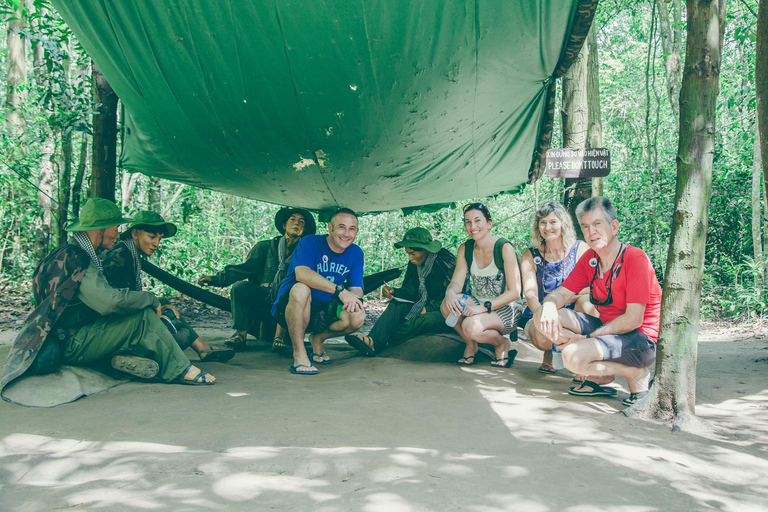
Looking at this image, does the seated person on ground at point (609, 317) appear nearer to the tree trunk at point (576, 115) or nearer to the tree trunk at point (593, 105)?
the tree trunk at point (576, 115)

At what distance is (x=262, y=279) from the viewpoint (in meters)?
4.17

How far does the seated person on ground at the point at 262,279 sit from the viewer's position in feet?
12.9

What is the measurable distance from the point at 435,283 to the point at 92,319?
7.07 ft

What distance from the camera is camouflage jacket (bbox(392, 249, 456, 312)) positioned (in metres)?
3.76

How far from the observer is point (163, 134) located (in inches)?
123

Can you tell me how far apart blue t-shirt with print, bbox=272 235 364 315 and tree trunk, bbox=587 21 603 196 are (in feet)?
6.08

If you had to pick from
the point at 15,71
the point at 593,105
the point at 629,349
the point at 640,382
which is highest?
the point at 15,71

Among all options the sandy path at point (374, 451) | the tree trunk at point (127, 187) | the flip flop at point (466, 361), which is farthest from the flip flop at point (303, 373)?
the tree trunk at point (127, 187)

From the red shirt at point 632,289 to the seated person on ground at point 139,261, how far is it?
2.14 m

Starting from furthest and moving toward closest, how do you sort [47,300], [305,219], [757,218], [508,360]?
[757,218], [305,219], [508,360], [47,300]

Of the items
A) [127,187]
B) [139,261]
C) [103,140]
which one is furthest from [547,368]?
[127,187]

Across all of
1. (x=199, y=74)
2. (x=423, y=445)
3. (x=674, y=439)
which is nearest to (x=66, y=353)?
(x=199, y=74)

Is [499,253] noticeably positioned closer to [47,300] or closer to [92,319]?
[92,319]

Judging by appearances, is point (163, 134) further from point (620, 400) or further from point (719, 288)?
point (719, 288)
